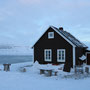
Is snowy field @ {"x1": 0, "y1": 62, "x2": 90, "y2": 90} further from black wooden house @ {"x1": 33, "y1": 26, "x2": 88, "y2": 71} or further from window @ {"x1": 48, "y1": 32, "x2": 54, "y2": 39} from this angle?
window @ {"x1": 48, "y1": 32, "x2": 54, "y2": 39}

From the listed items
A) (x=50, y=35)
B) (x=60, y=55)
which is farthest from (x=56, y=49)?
(x=50, y=35)

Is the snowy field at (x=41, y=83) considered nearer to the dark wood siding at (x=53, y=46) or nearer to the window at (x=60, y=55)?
the dark wood siding at (x=53, y=46)

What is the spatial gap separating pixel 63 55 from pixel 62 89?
33.5ft

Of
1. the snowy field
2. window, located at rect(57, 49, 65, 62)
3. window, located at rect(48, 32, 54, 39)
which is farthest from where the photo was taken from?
window, located at rect(48, 32, 54, 39)

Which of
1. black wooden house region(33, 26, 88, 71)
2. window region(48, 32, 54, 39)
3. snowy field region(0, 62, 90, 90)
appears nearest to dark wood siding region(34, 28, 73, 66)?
black wooden house region(33, 26, 88, 71)

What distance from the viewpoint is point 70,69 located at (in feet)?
60.5

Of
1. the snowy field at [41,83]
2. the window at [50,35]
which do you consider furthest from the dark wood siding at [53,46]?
the snowy field at [41,83]

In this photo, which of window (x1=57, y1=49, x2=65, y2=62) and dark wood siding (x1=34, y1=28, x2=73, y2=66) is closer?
dark wood siding (x1=34, y1=28, x2=73, y2=66)

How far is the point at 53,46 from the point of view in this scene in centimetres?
1945

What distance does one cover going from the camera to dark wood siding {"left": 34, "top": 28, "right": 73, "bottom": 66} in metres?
18.4

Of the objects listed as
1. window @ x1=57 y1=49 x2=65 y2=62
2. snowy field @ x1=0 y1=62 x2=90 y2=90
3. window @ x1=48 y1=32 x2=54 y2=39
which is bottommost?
snowy field @ x1=0 y1=62 x2=90 y2=90

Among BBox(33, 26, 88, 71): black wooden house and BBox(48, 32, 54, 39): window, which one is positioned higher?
BBox(48, 32, 54, 39): window

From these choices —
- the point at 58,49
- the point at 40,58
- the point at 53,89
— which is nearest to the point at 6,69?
the point at 40,58

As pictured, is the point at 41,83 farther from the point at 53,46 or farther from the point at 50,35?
the point at 50,35
